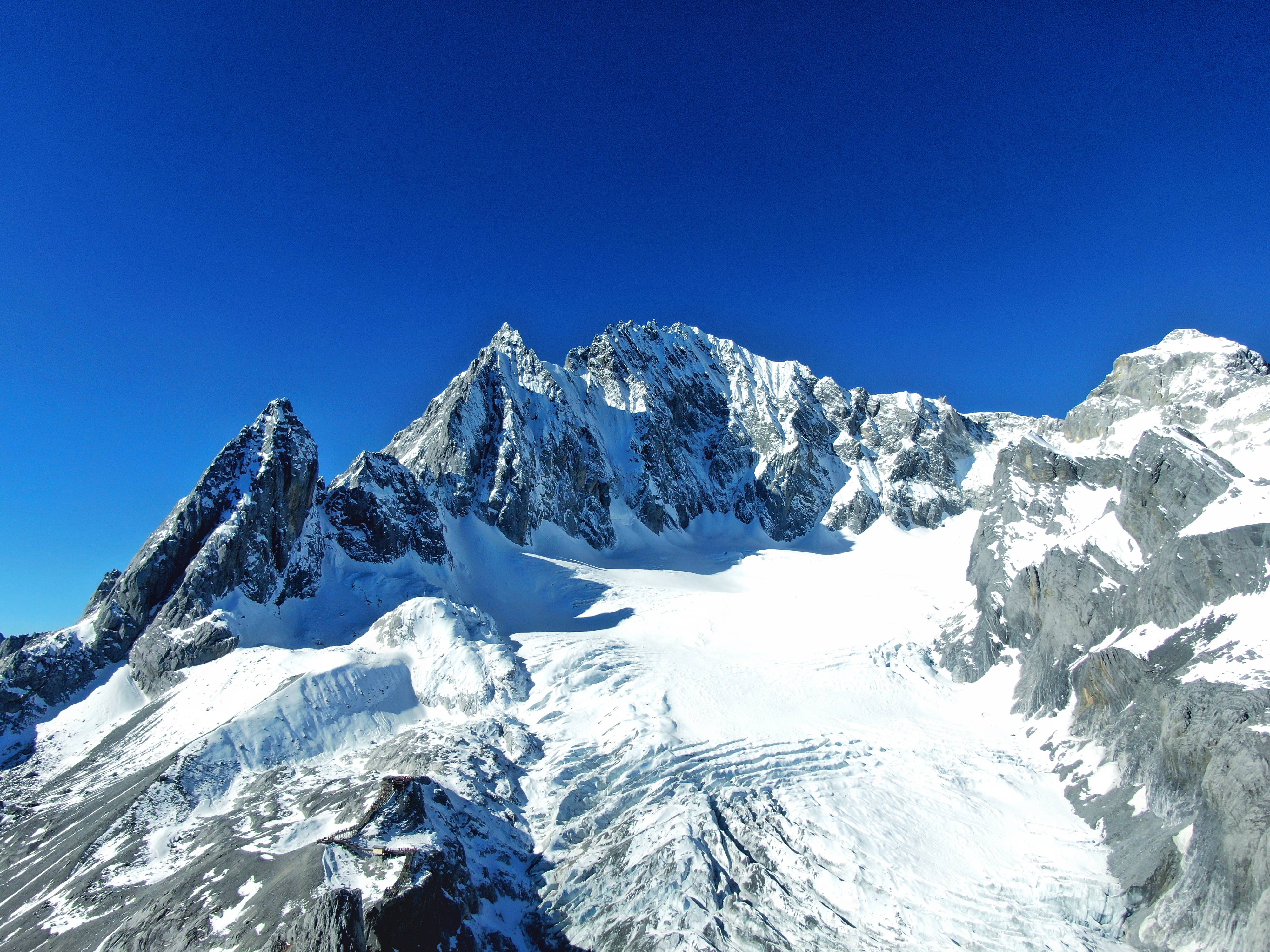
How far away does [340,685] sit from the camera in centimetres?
4275

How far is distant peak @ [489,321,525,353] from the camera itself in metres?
112

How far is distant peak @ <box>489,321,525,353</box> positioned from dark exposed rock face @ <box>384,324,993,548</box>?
0.33m

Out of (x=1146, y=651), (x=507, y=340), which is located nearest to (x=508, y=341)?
(x=507, y=340)

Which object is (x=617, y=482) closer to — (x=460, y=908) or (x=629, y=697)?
(x=629, y=697)

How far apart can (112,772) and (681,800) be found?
3374 centimetres

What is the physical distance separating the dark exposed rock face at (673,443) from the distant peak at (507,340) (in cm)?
33

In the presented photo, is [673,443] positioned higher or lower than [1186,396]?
higher

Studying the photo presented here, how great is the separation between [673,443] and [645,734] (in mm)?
86945

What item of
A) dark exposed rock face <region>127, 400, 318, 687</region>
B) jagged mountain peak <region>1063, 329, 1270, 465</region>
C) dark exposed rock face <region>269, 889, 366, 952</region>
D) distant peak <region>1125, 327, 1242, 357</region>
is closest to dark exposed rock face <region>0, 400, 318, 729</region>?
dark exposed rock face <region>127, 400, 318, 687</region>

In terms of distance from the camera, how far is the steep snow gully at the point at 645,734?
2533 centimetres

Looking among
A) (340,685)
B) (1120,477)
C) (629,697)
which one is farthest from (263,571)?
(1120,477)

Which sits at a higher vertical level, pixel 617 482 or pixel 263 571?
pixel 617 482

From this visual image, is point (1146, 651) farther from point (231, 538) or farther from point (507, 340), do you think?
point (507, 340)

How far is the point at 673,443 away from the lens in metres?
123
